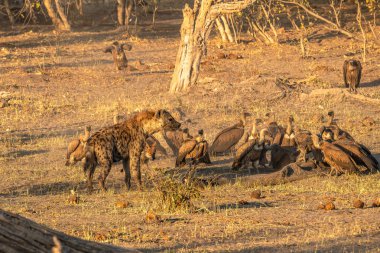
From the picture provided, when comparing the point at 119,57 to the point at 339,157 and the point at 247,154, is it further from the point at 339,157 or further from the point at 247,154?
the point at 339,157

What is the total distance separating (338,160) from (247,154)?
1.69 m

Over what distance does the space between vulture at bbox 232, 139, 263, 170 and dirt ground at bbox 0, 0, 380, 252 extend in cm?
23

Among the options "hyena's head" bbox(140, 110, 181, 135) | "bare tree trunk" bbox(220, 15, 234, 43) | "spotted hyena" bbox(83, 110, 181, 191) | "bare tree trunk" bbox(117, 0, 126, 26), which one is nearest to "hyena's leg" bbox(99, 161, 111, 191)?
"spotted hyena" bbox(83, 110, 181, 191)

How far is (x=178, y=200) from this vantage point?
8.91 meters

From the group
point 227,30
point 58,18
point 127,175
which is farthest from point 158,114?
point 58,18

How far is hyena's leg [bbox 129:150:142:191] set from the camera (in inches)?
448

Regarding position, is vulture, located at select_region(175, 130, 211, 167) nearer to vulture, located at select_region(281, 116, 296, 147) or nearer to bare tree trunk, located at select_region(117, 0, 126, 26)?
vulture, located at select_region(281, 116, 296, 147)

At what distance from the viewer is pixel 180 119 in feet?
56.9

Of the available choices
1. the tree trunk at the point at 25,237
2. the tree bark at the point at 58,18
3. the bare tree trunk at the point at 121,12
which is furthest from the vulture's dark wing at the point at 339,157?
the bare tree trunk at the point at 121,12

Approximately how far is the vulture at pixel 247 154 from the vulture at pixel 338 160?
137cm

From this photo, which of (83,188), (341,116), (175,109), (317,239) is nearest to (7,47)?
(175,109)

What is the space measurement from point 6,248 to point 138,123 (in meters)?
7.33

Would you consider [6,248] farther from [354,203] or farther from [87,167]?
[87,167]

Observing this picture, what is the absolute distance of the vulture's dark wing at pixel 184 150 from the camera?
12.6 meters
